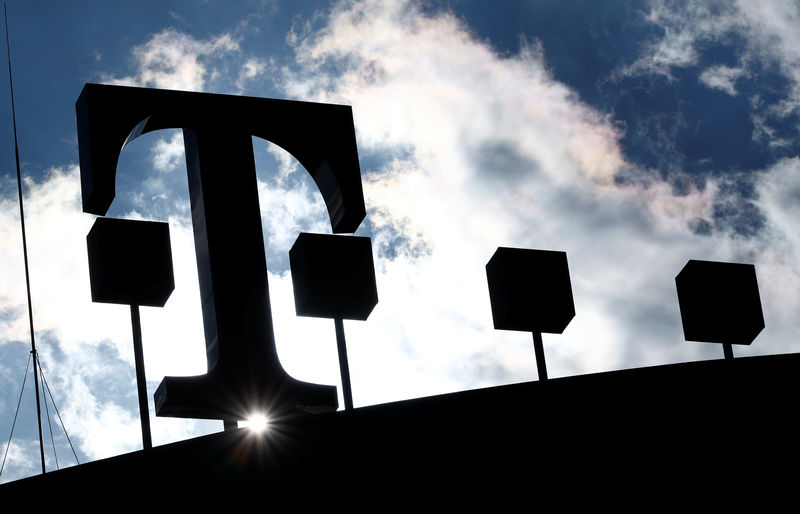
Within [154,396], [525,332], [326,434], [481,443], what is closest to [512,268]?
[525,332]

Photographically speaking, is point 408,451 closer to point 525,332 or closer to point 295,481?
point 295,481

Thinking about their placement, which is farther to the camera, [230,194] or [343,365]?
[230,194]

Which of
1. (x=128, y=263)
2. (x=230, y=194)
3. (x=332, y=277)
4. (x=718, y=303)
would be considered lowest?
(x=718, y=303)

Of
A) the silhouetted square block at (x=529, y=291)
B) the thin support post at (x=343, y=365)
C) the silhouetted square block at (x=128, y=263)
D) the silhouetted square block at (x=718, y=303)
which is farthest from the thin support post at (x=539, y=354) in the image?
the silhouetted square block at (x=128, y=263)

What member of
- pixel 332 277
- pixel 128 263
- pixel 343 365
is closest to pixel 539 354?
pixel 343 365

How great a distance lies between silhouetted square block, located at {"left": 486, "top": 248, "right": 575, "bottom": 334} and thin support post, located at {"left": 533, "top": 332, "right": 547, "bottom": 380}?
8 cm

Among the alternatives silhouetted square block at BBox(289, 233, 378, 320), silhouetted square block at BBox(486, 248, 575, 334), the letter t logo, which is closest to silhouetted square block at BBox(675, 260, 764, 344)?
silhouetted square block at BBox(486, 248, 575, 334)

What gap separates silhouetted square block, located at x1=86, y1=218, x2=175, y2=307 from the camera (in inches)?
409

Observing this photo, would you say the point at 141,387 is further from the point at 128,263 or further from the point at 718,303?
the point at 718,303

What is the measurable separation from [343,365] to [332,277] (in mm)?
948

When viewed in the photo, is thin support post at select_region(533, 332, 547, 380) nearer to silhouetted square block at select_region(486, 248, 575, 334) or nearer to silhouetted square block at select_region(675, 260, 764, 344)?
silhouetted square block at select_region(486, 248, 575, 334)

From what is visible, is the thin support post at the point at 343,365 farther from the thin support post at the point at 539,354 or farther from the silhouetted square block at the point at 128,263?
the thin support post at the point at 539,354

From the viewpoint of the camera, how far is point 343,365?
10711 mm

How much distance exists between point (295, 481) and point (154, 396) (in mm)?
1982
